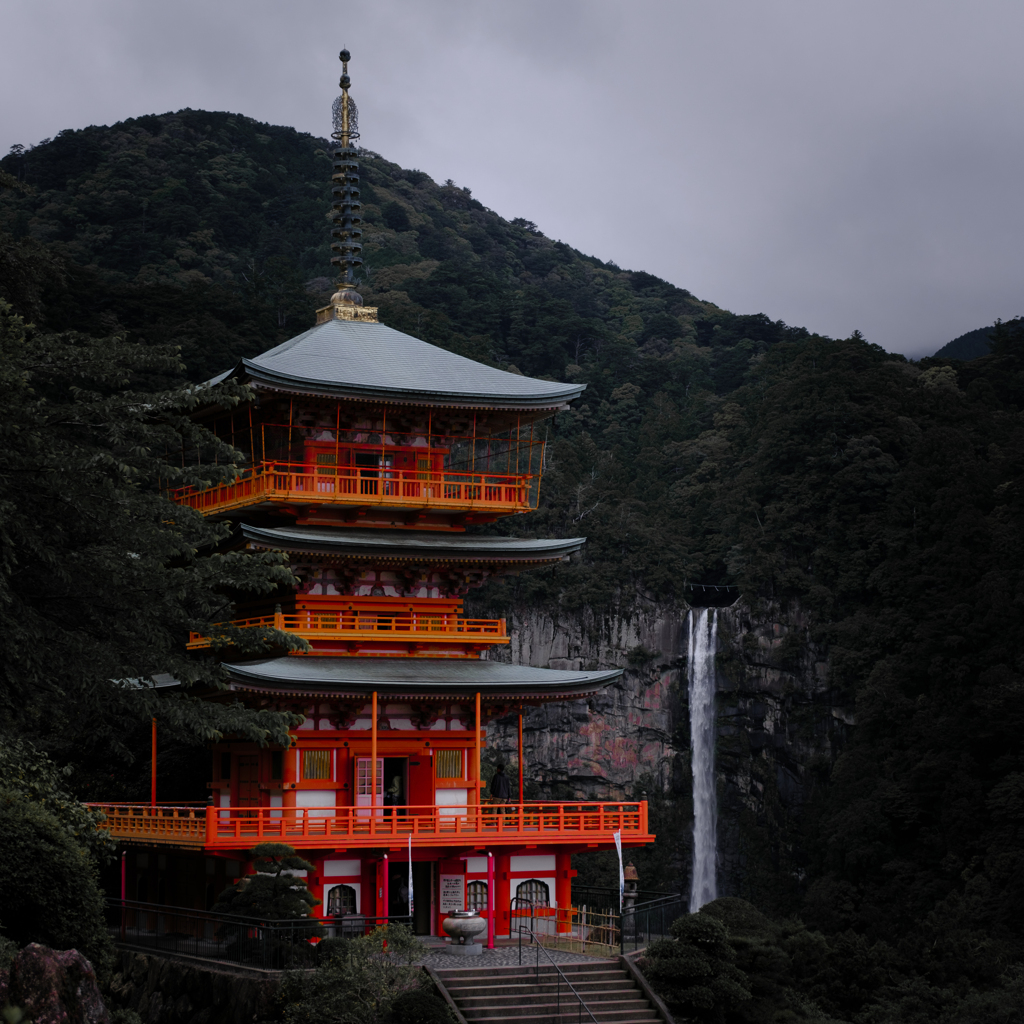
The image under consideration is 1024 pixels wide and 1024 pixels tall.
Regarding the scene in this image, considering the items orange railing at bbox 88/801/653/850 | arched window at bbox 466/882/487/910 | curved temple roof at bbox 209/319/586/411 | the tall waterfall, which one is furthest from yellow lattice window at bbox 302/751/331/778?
the tall waterfall

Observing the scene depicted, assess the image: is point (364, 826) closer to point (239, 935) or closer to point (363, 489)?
point (239, 935)

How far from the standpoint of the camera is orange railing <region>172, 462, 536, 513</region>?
30297mm

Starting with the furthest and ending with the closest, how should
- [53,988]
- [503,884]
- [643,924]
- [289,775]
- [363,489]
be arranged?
[363,489]
[289,775]
[503,884]
[643,924]
[53,988]

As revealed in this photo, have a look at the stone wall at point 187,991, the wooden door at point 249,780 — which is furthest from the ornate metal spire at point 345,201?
the stone wall at point 187,991

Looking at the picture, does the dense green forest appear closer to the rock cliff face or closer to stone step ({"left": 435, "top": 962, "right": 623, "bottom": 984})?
the rock cliff face

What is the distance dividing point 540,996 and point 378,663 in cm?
912

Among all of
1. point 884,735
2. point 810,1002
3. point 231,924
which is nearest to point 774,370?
point 884,735

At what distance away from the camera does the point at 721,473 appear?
7694cm

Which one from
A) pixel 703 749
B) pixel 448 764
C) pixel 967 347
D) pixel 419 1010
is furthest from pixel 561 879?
pixel 967 347

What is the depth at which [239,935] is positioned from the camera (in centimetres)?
2408

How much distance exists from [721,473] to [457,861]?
5033 cm

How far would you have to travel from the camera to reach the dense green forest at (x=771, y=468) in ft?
158

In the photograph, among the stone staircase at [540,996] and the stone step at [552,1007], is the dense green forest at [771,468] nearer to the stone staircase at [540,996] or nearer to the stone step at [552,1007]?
the stone step at [552,1007]

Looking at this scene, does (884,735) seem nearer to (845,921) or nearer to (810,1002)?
(845,921)
